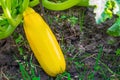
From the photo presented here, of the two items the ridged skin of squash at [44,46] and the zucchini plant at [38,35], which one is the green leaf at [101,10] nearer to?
the zucchini plant at [38,35]

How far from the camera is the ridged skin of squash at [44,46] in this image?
2.26m

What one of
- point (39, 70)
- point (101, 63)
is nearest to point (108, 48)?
point (101, 63)

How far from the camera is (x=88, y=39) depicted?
2486mm

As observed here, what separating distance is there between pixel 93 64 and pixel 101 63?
0.05 metres

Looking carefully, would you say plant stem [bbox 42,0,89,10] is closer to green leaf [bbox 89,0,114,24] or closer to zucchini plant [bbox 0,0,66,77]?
zucchini plant [bbox 0,0,66,77]

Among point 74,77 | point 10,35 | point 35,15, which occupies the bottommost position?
point 74,77

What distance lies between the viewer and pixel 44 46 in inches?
89.1

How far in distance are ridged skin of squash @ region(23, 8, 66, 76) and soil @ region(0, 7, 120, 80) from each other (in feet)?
0.25

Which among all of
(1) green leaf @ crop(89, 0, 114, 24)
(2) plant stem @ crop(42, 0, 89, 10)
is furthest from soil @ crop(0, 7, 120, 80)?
(1) green leaf @ crop(89, 0, 114, 24)

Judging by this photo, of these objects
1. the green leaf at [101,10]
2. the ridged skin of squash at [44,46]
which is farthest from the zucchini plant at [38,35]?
the green leaf at [101,10]

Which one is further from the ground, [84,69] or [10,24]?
[10,24]

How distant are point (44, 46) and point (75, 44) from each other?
0.28m

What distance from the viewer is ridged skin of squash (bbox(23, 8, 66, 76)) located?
7.41ft

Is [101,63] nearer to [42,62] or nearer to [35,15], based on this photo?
[42,62]
